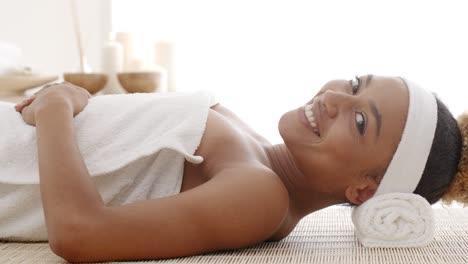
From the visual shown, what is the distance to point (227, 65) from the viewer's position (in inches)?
137

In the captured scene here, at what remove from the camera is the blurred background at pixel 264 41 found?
3.24 metres

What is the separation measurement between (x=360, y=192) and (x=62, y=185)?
25.0 inches

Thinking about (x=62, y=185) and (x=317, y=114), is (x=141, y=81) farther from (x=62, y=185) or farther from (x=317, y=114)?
(x=62, y=185)

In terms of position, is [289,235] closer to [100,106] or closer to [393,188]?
[393,188]

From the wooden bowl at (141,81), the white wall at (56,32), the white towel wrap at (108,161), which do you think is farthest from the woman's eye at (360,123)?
the white wall at (56,32)

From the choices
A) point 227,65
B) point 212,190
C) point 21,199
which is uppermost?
point 212,190

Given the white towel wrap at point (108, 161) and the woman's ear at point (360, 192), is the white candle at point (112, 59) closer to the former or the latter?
the white towel wrap at point (108, 161)

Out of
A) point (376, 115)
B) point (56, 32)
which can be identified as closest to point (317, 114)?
point (376, 115)

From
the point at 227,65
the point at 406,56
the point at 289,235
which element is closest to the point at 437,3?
the point at 406,56

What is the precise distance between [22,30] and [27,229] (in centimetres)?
244

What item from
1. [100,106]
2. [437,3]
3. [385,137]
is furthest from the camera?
[437,3]

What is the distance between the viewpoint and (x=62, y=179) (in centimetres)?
127

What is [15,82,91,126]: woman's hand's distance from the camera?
1.43m

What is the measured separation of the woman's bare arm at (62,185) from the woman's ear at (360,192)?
0.55 m
